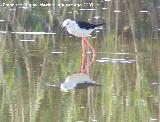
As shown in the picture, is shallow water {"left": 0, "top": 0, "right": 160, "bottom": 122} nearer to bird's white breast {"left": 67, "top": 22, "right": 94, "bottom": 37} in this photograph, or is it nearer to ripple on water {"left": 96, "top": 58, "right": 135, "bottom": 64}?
ripple on water {"left": 96, "top": 58, "right": 135, "bottom": 64}

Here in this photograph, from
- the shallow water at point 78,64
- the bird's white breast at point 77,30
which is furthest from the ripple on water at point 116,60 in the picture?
the bird's white breast at point 77,30

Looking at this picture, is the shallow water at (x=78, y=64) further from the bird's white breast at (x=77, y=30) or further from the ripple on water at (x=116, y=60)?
the bird's white breast at (x=77, y=30)

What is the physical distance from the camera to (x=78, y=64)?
6.82 metres

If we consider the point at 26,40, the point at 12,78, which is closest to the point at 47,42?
the point at 26,40

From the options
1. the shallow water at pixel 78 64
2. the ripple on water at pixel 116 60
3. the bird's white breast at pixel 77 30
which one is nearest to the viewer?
the shallow water at pixel 78 64

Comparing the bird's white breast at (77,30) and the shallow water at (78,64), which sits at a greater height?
the bird's white breast at (77,30)

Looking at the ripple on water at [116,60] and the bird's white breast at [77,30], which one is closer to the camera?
the ripple on water at [116,60]

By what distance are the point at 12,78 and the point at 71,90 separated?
64 centimetres

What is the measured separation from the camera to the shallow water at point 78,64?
512 cm

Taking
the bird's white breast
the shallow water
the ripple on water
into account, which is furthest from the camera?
the bird's white breast

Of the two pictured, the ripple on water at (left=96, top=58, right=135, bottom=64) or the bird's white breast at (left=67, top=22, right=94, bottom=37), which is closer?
the ripple on water at (left=96, top=58, right=135, bottom=64)

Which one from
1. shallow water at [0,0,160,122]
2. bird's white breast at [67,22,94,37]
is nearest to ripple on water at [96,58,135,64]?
shallow water at [0,0,160,122]

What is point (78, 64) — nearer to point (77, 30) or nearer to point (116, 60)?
point (116, 60)

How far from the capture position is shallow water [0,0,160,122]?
512cm
